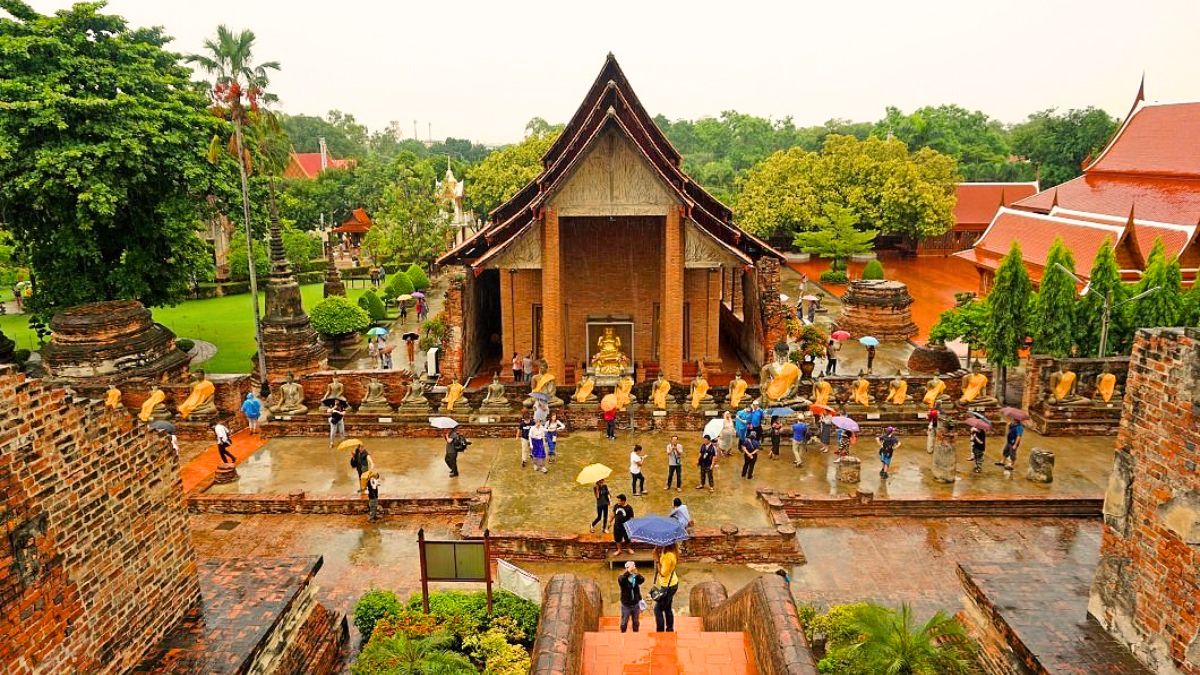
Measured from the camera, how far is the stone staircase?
8.84 m

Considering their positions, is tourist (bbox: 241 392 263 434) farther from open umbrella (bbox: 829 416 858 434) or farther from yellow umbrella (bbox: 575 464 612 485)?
open umbrella (bbox: 829 416 858 434)

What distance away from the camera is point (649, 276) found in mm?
24312

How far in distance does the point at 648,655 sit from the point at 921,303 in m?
34.3

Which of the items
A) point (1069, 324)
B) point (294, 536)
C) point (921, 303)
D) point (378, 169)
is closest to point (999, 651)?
point (294, 536)

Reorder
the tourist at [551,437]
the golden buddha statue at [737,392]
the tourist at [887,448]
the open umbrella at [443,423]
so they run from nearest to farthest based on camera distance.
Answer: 1. the tourist at [887,448]
2. the open umbrella at [443,423]
3. the tourist at [551,437]
4. the golden buddha statue at [737,392]

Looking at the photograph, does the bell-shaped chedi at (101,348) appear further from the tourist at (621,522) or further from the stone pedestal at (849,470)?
the stone pedestal at (849,470)

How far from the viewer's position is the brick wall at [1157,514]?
25.1 feet

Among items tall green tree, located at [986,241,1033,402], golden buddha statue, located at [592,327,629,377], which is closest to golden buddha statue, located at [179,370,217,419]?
golden buddha statue, located at [592,327,629,377]

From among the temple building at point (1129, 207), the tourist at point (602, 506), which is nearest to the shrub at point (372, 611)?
the tourist at point (602, 506)

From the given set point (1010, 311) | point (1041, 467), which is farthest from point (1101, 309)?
point (1041, 467)

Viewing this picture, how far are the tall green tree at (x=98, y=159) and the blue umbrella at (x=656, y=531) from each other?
17824 mm

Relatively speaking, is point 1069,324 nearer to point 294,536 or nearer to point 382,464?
point 382,464

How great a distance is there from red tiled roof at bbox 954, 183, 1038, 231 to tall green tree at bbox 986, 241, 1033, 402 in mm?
37973

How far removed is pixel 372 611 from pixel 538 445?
6391 millimetres
